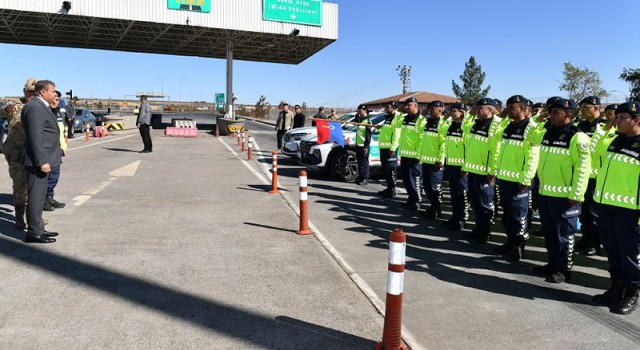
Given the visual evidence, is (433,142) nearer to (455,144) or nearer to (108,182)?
(455,144)

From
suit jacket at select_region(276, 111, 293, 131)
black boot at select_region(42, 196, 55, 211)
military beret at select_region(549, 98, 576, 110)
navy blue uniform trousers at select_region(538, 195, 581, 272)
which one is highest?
military beret at select_region(549, 98, 576, 110)

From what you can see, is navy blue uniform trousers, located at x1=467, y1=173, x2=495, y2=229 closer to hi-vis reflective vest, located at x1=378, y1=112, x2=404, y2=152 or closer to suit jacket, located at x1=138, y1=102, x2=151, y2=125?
hi-vis reflective vest, located at x1=378, y1=112, x2=404, y2=152

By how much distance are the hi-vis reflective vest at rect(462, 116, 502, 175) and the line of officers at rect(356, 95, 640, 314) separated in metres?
0.01

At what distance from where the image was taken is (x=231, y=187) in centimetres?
1007

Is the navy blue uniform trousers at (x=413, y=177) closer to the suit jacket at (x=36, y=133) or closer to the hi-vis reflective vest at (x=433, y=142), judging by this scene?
the hi-vis reflective vest at (x=433, y=142)

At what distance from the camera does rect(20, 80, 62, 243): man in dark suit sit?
17.6 ft

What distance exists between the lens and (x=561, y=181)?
15.6 feet

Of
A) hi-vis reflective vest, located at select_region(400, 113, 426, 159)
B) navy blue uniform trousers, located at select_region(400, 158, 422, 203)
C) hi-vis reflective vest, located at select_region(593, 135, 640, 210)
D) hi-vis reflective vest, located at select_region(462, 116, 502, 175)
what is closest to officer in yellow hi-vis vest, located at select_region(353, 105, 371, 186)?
hi-vis reflective vest, located at select_region(400, 113, 426, 159)

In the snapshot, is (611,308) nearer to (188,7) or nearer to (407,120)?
(407,120)

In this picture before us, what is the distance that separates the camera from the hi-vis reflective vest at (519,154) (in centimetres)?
538

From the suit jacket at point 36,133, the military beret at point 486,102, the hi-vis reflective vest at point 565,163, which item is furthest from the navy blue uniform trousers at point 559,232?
the suit jacket at point 36,133

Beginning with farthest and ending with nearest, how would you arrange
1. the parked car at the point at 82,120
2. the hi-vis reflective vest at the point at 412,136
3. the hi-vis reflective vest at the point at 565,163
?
the parked car at the point at 82,120, the hi-vis reflective vest at the point at 412,136, the hi-vis reflective vest at the point at 565,163

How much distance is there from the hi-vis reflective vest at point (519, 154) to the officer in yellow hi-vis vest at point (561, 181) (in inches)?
14.7

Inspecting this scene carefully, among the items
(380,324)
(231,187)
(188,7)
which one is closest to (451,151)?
(380,324)
